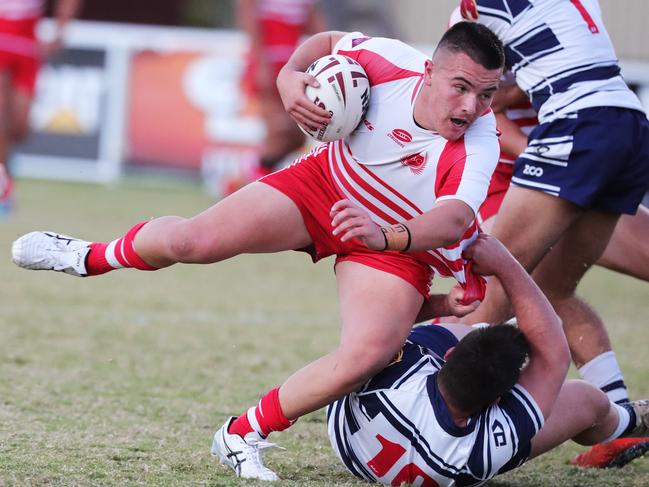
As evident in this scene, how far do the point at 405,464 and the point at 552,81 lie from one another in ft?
5.78

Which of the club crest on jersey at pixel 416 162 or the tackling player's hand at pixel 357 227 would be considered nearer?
the tackling player's hand at pixel 357 227

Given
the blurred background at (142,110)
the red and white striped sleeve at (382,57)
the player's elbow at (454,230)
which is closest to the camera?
the player's elbow at (454,230)

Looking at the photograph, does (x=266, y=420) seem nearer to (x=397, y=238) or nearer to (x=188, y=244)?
(x=188, y=244)

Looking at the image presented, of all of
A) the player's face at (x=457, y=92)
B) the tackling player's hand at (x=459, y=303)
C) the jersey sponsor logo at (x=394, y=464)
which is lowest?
the jersey sponsor logo at (x=394, y=464)

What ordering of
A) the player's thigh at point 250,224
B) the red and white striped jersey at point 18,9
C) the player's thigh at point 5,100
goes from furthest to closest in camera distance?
the player's thigh at point 5,100 → the red and white striped jersey at point 18,9 → the player's thigh at point 250,224

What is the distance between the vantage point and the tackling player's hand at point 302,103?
3941 mm

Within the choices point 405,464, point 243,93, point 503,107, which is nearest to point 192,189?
point 243,93

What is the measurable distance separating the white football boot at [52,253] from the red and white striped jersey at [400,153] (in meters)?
0.96

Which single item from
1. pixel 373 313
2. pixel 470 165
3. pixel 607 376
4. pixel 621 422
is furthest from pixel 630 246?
pixel 373 313

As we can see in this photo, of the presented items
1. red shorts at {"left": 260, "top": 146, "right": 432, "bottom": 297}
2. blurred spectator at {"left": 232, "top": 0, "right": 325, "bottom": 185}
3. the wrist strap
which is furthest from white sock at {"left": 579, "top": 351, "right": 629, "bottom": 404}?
blurred spectator at {"left": 232, "top": 0, "right": 325, "bottom": 185}

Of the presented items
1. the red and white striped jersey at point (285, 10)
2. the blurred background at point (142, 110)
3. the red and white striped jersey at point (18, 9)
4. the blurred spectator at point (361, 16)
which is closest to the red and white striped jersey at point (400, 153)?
the red and white striped jersey at point (18, 9)

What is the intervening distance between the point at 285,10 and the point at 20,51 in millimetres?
3177

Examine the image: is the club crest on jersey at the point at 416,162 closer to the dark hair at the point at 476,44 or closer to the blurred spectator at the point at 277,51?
the dark hair at the point at 476,44

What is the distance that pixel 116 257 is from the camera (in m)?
4.10
